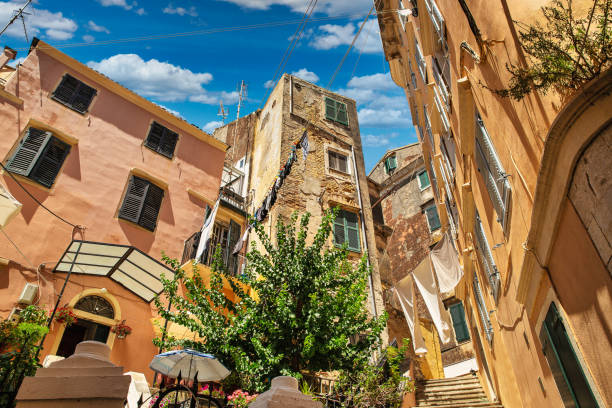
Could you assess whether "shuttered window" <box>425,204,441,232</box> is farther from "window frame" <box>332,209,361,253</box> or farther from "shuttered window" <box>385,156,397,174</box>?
"window frame" <box>332,209,361,253</box>

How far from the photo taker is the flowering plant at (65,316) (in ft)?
27.9

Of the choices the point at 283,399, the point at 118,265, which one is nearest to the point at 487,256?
the point at 283,399

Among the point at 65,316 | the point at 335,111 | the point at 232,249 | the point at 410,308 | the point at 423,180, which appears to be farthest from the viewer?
the point at 423,180

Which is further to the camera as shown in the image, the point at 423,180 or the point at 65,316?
the point at 423,180

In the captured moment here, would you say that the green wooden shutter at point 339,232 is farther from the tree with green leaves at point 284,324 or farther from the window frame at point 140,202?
the window frame at point 140,202

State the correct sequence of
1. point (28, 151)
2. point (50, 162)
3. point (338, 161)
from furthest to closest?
point (338, 161) < point (50, 162) < point (28, 151)

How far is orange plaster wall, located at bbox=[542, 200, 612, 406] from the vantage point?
312 cm

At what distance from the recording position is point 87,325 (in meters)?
9.28

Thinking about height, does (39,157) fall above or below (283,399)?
above

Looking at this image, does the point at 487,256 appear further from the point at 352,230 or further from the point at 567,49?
the point at 352,230

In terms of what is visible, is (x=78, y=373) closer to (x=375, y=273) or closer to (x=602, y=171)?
(x=602, y=171)

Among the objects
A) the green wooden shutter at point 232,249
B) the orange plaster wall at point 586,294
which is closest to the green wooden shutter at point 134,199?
the green wooden shutter at point 232,249

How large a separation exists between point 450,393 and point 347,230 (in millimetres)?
6334

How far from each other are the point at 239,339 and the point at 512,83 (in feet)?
22.3
